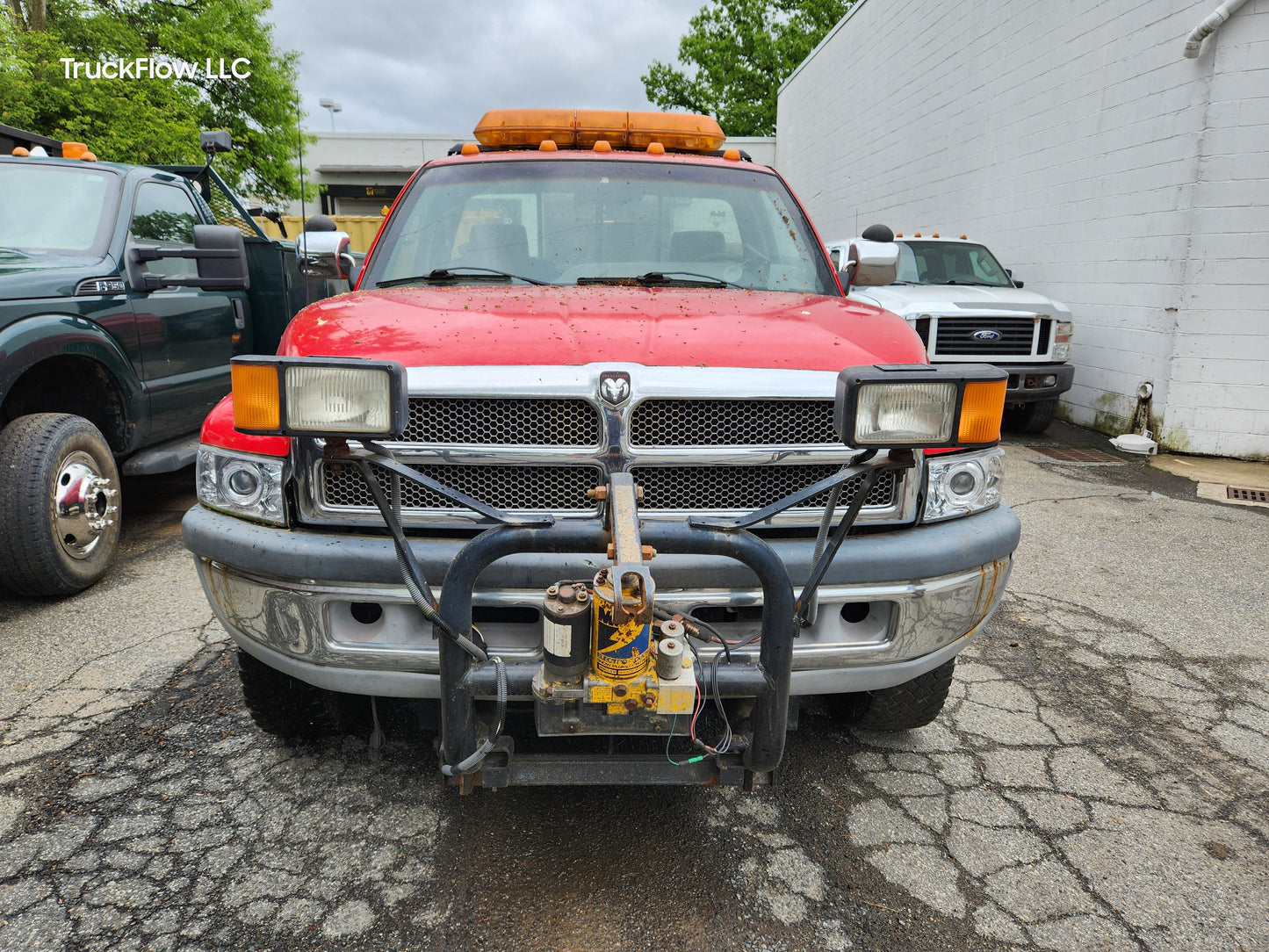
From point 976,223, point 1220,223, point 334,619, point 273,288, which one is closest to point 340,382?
point 334,619

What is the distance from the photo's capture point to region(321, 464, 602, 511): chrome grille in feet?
7.10

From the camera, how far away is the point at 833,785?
2.69 m

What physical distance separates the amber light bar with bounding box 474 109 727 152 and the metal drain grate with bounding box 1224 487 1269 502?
5.19 meters

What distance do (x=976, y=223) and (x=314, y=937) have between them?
12.2 m

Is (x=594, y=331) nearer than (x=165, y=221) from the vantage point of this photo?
Yes

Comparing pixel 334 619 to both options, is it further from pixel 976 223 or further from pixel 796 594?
pixel 976 223

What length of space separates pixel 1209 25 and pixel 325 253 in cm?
762

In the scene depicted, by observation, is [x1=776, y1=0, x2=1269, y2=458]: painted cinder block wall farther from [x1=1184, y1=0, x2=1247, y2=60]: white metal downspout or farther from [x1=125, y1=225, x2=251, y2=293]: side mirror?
[x1=125, y1=225, x2=251, y2=293]: side mirror

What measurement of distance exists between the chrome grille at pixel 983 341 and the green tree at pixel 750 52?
26.7 metres

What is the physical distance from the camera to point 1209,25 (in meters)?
7.13

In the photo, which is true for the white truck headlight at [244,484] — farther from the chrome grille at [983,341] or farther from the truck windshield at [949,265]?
the truck windshield at [949,265]

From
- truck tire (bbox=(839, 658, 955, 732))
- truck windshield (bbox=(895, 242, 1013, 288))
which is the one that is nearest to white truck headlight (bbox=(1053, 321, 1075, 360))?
truck windshield (bbox=(895, 242, 1013, 288))

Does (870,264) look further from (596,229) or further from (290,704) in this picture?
(290,704)

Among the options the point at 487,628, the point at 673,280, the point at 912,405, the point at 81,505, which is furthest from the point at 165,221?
the point at 912,405
